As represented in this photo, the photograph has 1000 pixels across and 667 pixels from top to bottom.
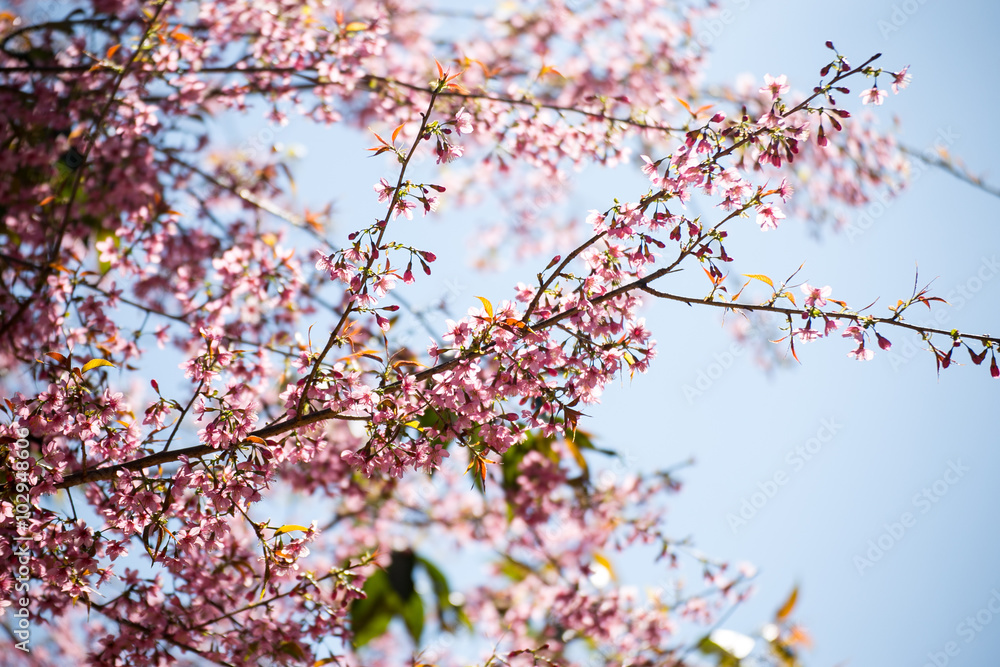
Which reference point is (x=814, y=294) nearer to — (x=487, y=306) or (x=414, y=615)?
(x=487, y=306)

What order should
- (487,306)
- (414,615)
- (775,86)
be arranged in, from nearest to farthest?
(487,306), (775,86), (414,615)

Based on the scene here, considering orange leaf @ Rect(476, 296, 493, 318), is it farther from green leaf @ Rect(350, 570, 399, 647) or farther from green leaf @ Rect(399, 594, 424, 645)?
green leaf @ Rect(399, 594, 424, 645)

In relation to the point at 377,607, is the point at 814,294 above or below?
below

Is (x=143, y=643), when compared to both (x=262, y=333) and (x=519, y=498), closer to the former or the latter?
(x=262, y=333)

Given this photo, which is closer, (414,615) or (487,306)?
(487,306)

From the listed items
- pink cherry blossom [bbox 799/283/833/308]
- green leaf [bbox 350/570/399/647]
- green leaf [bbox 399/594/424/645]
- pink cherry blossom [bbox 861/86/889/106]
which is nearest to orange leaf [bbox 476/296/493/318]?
pink cherry blossom [bbox 799/283/833/308]

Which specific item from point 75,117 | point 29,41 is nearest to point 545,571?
point 75,117

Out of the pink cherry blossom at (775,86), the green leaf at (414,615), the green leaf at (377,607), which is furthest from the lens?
the green leaf at (414,615)

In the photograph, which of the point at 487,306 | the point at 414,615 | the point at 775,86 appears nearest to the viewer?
the point at 487,306

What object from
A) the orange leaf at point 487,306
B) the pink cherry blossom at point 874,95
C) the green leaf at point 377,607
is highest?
the green leaf at point 377,607

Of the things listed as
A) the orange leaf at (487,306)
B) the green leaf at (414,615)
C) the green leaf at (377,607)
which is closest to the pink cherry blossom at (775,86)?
the orange leaf at (487,306)

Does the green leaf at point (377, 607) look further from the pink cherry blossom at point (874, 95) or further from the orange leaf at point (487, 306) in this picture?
the pink cherry blossom at point (874, 95)

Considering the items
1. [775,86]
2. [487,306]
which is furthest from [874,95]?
[487,306]

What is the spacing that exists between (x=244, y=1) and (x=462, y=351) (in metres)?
2.76
